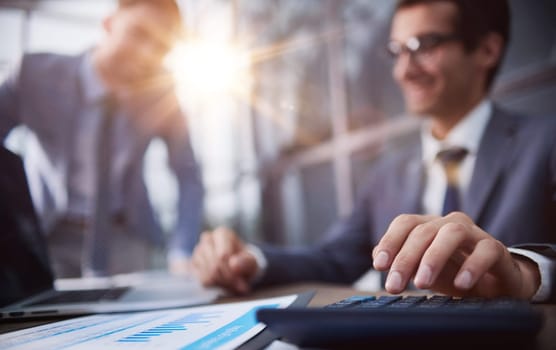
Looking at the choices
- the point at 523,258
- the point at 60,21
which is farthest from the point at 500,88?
the point at 60,21

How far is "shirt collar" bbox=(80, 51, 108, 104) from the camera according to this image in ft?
6.64

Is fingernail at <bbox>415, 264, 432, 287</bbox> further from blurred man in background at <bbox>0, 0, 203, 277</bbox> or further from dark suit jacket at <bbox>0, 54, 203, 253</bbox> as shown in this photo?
dark suit jacket at <bbox>0, 54, 203, 253</bbox>

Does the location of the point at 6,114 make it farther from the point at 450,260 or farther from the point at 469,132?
the point at 469,132

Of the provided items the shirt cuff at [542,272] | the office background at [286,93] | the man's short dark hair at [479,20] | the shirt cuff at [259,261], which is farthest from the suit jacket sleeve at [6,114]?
the man's short dark hair at [479,20]

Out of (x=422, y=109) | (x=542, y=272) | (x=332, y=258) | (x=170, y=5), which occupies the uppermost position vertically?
(x=170, y=5)

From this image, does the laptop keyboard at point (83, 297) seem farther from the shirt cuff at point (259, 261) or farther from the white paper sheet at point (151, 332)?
the shirt cuff at point (259, 261)

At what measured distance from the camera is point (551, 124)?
3.50 ft

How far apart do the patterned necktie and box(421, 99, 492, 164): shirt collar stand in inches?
1.6

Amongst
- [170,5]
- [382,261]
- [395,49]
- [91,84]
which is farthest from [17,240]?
[91,84]

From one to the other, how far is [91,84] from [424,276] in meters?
1.98

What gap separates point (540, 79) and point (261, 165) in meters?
1.88

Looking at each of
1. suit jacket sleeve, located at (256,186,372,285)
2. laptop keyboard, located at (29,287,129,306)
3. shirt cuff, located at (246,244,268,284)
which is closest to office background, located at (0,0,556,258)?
suit jacket sleeve, located at (256,186,372,285)

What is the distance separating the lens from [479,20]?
119 cm

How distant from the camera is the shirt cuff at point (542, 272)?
52 centimetres
